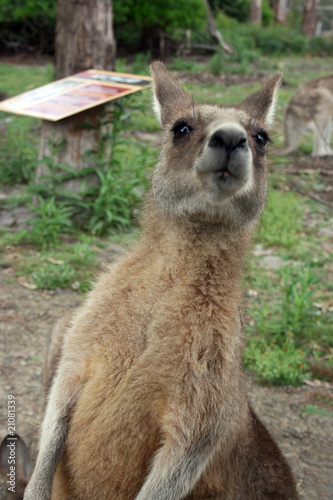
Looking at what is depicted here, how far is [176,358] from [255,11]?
25.0 meters

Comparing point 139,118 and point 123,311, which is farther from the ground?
point 123,311

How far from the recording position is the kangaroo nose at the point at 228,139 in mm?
2209

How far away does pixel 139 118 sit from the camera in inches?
391

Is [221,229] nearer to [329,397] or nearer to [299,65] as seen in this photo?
[329,397]

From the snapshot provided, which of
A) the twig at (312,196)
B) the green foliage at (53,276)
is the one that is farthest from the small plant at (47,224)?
the twig at (312,196)

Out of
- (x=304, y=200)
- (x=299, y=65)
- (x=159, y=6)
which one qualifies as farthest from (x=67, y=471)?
(x=299, y=65)

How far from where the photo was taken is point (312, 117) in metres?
9.80

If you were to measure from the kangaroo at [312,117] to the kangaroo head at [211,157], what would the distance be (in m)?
6.75

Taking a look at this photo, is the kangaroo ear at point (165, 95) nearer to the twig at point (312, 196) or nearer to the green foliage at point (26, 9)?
the twig at point (312, 196)

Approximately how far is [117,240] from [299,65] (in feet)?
50.4

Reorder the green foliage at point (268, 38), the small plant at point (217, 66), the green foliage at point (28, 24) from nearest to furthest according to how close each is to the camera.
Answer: the small plant at point (217, 66) < the green foliage at point (28, 24) < the green foliage at point (268, 38)

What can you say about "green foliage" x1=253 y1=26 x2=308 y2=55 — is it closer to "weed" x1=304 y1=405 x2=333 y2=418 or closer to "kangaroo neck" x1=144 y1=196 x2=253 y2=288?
"weed" x1=304 y1=405 x2=333 y2=418

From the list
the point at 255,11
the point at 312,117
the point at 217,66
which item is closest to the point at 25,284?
the point at 312,117

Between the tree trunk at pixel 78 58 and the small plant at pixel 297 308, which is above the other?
the tree trunk at pixel 78 58
